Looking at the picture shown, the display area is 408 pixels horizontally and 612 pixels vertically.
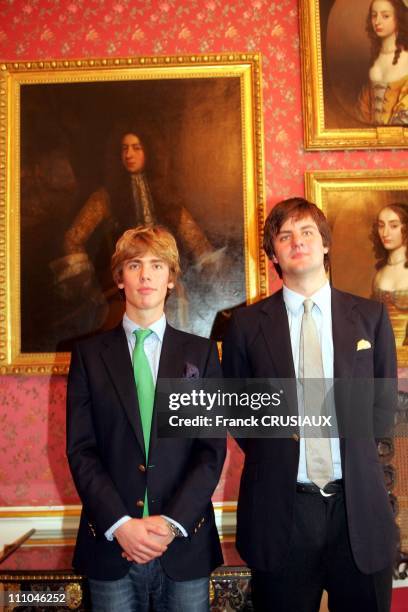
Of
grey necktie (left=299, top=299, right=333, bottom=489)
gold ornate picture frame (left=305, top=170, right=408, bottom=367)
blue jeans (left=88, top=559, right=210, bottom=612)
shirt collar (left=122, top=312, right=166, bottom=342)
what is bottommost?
blue jeans (left=88, top=559, right=210, bottom=612)

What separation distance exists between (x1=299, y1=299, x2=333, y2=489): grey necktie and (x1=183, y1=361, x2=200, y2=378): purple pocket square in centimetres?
34

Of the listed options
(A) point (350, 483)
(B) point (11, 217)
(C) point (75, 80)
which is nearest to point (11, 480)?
(B) point (11, 217)

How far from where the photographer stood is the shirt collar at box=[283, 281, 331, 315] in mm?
1867

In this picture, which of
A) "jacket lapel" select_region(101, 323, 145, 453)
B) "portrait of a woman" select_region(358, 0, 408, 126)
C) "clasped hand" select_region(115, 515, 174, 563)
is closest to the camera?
"clasped hand" select_region(115, 515, 174, 563)

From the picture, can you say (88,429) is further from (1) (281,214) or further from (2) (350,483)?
(1) (281,214)

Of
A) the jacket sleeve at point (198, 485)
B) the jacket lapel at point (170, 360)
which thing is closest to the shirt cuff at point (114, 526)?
the jacket sleeve at point (198, 485)

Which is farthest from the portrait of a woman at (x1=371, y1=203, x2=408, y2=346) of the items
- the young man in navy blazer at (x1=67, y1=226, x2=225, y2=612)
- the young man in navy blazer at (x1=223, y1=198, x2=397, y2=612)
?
the young man in navy blazer at (x1=67, y1=226, x2=225, y2=612)

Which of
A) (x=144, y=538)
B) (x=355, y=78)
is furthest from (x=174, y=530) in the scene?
(x=355, y=78)

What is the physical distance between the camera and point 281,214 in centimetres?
194

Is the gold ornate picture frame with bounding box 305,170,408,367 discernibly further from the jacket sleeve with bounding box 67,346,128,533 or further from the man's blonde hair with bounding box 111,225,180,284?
the jacket sleeve with bounding box 67,346,128,533

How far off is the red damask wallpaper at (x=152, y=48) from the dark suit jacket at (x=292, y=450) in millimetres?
1196

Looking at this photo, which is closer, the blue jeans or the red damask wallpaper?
the blue jeans

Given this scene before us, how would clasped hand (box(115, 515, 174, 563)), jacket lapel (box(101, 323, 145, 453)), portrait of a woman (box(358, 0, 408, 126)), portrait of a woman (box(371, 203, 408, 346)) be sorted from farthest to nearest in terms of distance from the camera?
portrait of a woman (box(358, 0, 408, 126)) → portrait of a woman (box(371, 203, 408, 346)) → jacket lapel (box(101, 323, 145, 453)) → clasped hand (box(115, 515, 174, 563))

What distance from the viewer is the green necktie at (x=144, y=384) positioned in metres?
1.74
